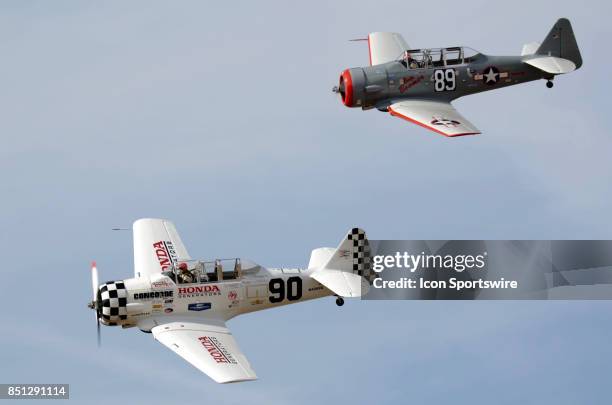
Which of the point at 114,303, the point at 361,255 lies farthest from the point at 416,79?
the point at 114,303

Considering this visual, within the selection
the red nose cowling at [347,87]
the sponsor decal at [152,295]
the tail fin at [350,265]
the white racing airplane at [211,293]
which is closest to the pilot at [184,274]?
the white racing airplane at [211,293]

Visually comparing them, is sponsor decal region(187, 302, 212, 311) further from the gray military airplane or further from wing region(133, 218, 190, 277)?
the gray military airplane

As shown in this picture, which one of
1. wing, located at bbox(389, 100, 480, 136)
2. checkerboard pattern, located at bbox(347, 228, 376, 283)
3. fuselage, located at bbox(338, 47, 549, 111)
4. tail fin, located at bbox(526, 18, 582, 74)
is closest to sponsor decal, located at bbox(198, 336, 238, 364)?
checkerboard pattern, located at bbox(347, 228, 376, 283)

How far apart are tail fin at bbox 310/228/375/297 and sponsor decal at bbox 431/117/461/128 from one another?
3383 mm

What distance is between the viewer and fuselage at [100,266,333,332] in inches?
940

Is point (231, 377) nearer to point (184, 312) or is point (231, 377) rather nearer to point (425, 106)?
point (184, 312)

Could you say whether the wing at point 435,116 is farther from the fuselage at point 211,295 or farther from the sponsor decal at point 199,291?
the sponsor decal at point 199,291

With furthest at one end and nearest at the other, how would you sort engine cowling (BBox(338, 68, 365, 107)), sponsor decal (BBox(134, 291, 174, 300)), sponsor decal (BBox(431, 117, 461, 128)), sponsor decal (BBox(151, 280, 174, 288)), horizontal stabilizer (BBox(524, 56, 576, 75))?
horizontal stabilizer (BBox(524, 56, 576, 75)), engine cowling (BBox(338, 68, 365, 107)), sponsor decal (BBox(431, 117, 461, 128)), sponsor decal (BBox(151, 280, 174, 288)), sponsor decal (BBox(134, 291, 174, 300))

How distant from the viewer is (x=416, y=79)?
28.8m

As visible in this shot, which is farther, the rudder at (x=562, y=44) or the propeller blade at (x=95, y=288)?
the rudder at (x=562, y=44)

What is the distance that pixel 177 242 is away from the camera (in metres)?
26.6

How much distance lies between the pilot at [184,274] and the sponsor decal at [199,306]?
0.41 m

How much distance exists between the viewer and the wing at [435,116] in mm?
26922

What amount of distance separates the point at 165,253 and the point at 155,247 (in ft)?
0.81
